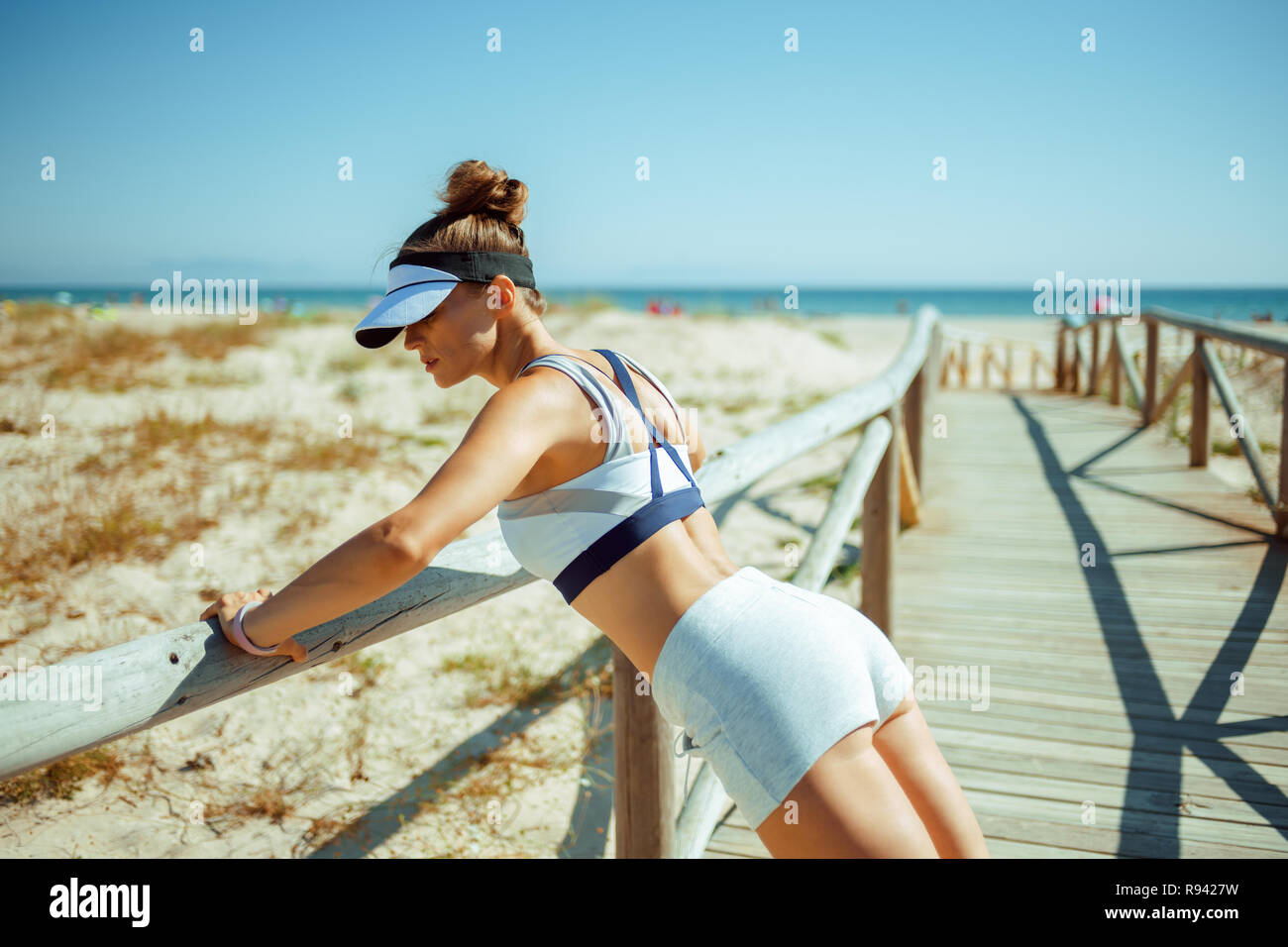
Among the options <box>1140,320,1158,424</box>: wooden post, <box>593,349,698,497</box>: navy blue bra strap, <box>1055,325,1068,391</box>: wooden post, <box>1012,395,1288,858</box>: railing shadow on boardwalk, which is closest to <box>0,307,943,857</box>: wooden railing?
<box>593,349,698,497</box>: navy blue bra strap

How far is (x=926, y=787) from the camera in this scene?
1.71 meters

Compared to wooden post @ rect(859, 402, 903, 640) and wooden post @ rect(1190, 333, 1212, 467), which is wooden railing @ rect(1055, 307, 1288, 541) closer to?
wooden post @ rect(1190, 333, 1212, 467)

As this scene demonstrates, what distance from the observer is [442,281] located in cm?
166

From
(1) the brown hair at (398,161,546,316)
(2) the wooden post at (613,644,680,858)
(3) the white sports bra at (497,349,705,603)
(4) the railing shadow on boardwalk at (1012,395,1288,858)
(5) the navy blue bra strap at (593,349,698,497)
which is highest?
(1) the brown hair at (398,161,546,316)

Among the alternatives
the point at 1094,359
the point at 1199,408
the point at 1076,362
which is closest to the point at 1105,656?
the point at 1199,408

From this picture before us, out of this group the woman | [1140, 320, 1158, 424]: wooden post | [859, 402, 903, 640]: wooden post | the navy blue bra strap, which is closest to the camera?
the woman

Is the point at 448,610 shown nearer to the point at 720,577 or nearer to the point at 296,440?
the point at 720,577

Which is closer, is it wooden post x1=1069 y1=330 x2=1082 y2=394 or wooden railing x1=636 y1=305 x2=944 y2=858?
wooden railing x1=636 y1=305 x2=944 y2=858

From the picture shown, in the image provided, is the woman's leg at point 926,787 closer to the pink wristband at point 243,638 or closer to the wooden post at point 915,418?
the pink wristband at point 243,638

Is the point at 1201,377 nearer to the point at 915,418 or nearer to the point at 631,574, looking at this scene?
the point at 915,418

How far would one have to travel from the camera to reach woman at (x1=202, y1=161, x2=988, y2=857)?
1.38 meters

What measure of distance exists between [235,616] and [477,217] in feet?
2.92

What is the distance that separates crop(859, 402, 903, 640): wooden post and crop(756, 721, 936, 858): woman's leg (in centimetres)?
265
